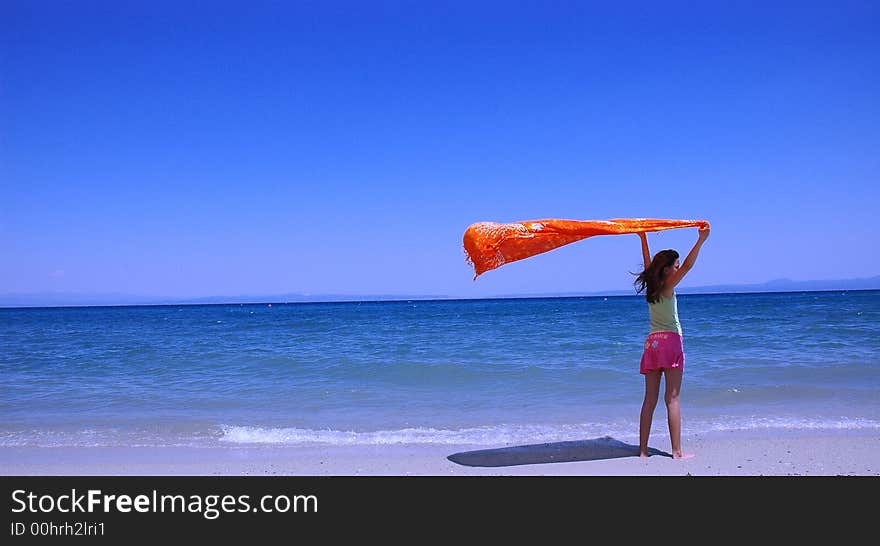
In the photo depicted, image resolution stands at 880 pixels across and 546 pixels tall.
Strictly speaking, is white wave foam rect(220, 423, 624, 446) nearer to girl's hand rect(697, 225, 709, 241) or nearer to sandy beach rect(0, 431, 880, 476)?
sandy beach rect(0, 431, 880, 476)

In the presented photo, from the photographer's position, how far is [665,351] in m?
5.34

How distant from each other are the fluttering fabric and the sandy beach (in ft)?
5.71

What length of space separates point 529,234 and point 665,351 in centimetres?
150

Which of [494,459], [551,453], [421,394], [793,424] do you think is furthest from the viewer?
[421,394]

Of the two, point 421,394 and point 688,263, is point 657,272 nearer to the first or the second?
point 688,263

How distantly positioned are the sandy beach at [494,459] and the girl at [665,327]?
0.45 m

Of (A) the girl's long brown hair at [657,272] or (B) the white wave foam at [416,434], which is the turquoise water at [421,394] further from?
(A) the girl's long brown hair at [657,272]

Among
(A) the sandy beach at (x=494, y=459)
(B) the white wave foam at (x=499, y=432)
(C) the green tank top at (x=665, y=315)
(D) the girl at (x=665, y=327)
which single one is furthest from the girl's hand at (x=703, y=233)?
(B) the white wave foam at (x=499, y=432)

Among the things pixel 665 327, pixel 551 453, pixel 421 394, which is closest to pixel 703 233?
pixel 665 327

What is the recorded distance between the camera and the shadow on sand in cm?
564

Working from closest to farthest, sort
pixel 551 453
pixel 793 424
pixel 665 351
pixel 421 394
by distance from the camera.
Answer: pixel 665 351 < pixel 551 453 < pixel 793 424 < pixel 421 394

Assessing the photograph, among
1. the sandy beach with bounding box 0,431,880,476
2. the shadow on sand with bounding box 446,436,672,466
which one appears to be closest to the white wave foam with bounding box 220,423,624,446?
the sandy beach with bounding box 0,431,880,476

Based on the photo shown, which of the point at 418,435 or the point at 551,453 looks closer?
the point at 551,453
